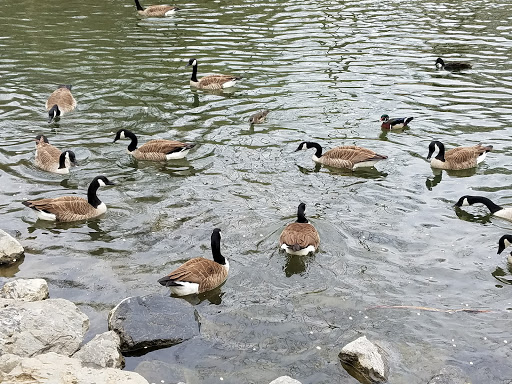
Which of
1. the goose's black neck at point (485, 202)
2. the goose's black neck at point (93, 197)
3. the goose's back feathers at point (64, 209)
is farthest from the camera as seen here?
the goose's black neck at point (485, 202)

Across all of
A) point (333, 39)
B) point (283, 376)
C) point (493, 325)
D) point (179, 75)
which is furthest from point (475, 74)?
point (283, 376)

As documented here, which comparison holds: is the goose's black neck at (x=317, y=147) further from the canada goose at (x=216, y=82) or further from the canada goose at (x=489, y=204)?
the canada goose at (x=216, y=82)

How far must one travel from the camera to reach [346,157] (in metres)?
14.7

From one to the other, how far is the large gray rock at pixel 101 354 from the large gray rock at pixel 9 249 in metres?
3.27

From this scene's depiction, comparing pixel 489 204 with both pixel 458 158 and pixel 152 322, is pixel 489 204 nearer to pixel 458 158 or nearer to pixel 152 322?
pixel 458 158

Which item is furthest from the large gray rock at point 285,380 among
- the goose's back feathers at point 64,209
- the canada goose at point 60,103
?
the canada goose at point 60,103

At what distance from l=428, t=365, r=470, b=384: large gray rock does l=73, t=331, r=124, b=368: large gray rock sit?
406cm

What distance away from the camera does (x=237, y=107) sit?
18516mm

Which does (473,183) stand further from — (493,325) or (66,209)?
(66,209)

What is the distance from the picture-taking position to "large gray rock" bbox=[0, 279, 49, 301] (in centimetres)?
945

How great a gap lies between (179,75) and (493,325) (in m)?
14.6

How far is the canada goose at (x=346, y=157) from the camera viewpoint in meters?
14.5

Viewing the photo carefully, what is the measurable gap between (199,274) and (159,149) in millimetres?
5749

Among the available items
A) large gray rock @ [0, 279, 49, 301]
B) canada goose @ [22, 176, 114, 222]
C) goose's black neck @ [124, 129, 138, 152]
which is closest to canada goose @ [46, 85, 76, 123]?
goose's black neck @ [124, 129, 138, 152]
